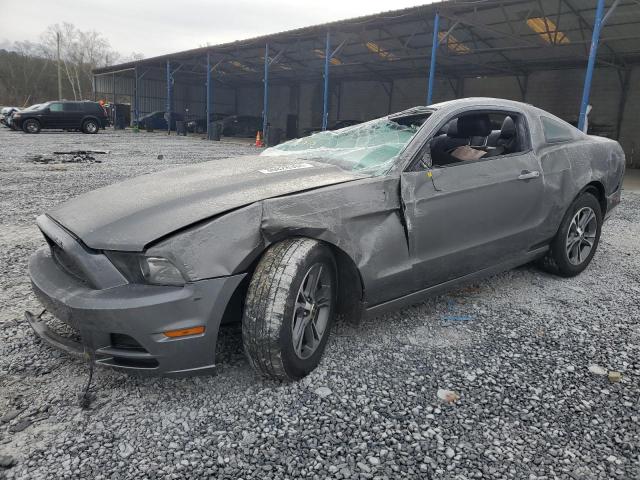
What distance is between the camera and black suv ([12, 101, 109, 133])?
22609 millimetres

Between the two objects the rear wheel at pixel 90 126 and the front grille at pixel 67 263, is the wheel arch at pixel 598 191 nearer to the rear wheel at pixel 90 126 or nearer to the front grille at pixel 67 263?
the front grille at pixel 67 263

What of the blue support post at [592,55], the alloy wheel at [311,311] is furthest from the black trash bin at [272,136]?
the alloy wheel at [311,311]

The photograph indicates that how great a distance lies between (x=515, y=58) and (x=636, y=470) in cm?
2056

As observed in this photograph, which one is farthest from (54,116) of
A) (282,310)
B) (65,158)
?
(282,310)

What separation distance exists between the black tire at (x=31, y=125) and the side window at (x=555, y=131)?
24823 mm

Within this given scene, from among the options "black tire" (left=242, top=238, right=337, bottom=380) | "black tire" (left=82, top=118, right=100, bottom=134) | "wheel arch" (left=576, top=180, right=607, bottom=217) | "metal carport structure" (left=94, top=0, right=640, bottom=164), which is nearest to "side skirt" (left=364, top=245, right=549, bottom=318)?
"black tire" (left=242, top=238, right=337, bottom=380)

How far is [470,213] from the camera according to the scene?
2990 millimetres

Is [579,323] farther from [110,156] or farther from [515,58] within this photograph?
[515,58]

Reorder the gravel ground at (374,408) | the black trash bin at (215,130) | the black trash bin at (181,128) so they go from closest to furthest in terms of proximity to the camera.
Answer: the gravel ground at (374,408) → the black trash bin at (215,130) → the black trash bin at (181,128)

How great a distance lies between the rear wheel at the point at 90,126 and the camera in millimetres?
24025

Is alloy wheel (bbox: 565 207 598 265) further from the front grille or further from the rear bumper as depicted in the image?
the front grille

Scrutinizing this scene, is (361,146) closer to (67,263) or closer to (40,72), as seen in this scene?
(67,263)

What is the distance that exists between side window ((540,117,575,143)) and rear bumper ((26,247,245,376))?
9.32 ft

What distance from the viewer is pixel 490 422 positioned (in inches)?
82.4
